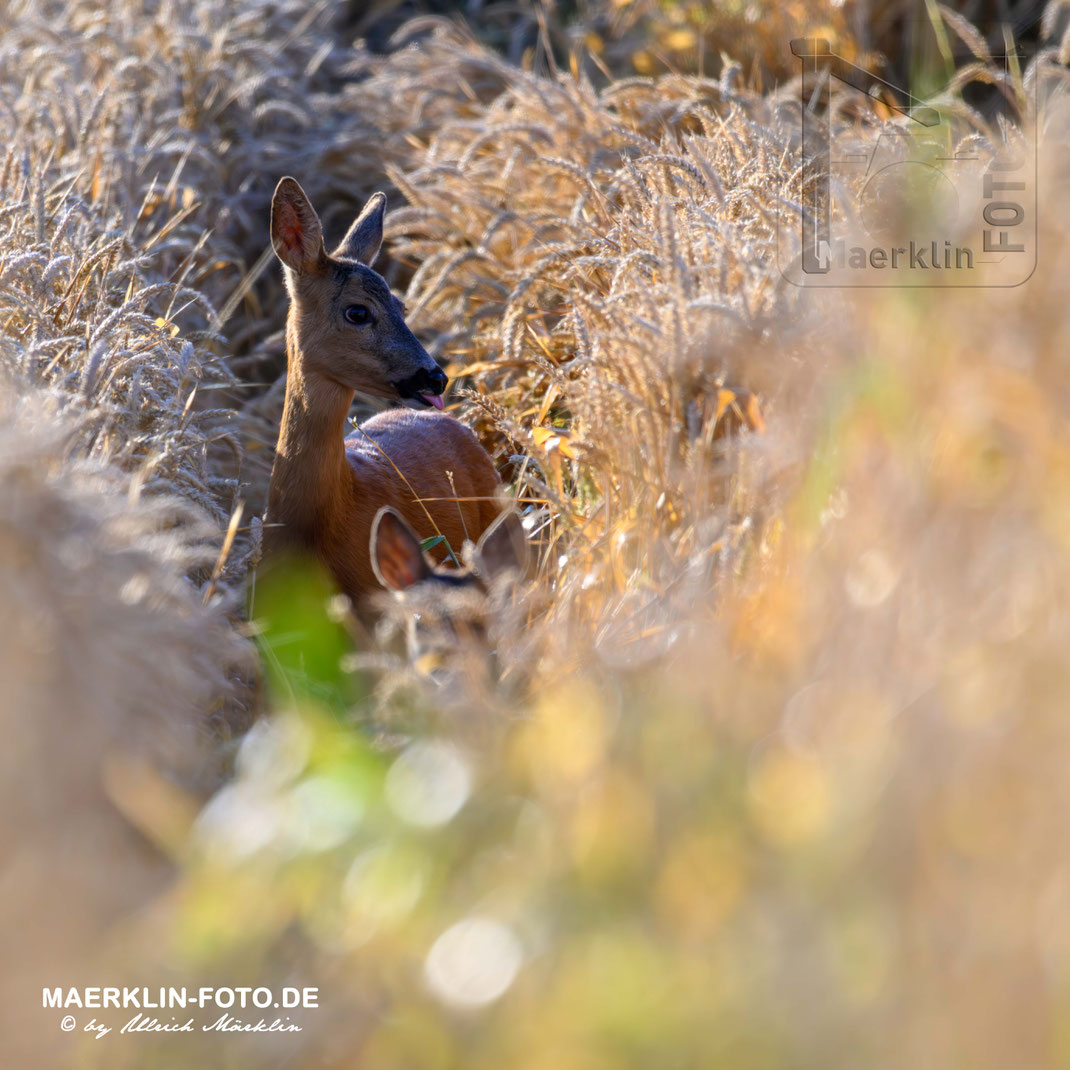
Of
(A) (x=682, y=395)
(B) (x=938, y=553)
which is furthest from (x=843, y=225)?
(B) (x=938, y=553)

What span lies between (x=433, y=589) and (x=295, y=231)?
2235 mm

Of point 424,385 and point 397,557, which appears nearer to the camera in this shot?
point 397,557

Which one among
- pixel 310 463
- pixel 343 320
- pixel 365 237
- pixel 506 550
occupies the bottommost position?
pixel 506 550

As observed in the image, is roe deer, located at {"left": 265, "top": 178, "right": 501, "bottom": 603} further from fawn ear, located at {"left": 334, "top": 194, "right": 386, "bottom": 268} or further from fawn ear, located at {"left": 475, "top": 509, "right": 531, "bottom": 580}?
fawn ear, located at {"left": 475, "top": 509, "right": 531, "bottom": 580}

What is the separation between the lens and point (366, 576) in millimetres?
4117

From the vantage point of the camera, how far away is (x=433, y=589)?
8.32ft

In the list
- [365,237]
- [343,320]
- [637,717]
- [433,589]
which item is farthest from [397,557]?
[365,237]

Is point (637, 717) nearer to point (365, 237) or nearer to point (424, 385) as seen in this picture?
point (424, 385)

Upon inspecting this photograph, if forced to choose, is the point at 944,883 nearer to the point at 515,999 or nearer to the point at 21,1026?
the point at 515,999

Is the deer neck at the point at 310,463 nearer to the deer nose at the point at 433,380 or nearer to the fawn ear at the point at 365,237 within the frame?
the deer nose at the point at 433,380

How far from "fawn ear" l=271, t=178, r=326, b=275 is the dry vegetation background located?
519mm

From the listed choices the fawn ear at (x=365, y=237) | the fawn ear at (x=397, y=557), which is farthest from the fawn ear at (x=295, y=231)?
the fawn ear at (x=397, y=557)

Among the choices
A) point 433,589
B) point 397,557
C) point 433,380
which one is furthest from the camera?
point 433,380

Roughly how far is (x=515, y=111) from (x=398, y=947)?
520 centimetres
